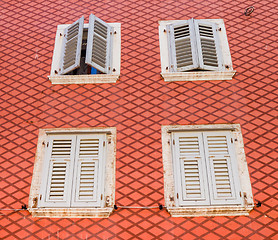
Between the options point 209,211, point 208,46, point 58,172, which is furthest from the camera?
point 208,46

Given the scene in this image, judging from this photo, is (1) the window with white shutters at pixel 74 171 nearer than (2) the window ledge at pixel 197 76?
Yes

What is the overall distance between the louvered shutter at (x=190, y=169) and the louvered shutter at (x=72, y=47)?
8.73 feet

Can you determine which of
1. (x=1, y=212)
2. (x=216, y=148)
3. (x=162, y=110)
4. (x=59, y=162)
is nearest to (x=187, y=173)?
(x=216, y=148)

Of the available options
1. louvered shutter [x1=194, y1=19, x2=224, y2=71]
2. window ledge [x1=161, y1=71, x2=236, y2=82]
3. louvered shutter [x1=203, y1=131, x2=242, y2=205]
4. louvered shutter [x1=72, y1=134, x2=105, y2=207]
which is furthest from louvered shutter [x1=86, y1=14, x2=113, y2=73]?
louvered shutter [x1=203, y1=131, x2=242, y2=205]

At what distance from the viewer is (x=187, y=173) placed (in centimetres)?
611

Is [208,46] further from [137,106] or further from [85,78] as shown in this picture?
[85,78]

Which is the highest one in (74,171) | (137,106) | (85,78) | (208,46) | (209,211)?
(208,46)

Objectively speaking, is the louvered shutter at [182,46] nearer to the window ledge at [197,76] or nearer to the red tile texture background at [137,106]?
the window ledge at [197,76]

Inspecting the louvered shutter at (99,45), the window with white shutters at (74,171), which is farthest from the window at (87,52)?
→ the window with white shutters at (74,171)

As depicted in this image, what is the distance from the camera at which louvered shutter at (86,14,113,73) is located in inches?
285

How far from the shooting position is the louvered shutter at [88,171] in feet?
19.5

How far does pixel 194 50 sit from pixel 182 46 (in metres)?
0.30

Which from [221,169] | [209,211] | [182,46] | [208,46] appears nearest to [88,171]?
[209,211]

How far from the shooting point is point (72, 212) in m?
5.80
